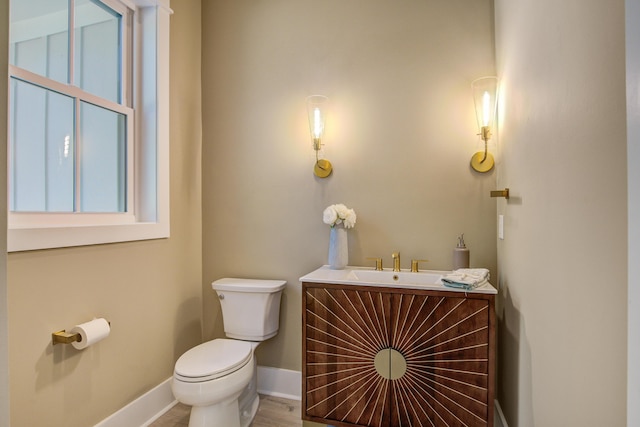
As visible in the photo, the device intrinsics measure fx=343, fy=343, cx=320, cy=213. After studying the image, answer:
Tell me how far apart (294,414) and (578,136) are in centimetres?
205

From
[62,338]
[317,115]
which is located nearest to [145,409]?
[62,338]

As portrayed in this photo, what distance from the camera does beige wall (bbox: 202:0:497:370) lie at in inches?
79.9

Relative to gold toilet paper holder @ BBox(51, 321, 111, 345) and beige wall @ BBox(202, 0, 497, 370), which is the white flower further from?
gold toilet paper holder @ BBox(51, 321, 111, 345)

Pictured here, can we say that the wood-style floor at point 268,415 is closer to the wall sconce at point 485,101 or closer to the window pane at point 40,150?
the window pane at point 40,150

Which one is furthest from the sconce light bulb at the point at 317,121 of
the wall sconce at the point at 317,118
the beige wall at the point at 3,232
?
the beige wall at the point at 3,232

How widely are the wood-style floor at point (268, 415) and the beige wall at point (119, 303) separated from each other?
0.22 meters

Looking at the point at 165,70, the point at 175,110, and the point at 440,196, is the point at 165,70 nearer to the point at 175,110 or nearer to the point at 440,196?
the point at 175,110

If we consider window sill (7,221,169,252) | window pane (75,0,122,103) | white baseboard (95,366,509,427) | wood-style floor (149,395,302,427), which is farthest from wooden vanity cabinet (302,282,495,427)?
window pane (75,0,122,103)

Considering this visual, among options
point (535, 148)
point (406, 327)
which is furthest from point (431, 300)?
point (535, 148)

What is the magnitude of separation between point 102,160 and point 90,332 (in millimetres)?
921

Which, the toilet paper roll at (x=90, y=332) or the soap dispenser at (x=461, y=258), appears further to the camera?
the soap dispenser at (x=461, y=258)

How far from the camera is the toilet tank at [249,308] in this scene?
217cm

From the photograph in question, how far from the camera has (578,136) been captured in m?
0.91

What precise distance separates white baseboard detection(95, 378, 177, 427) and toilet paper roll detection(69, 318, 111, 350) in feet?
1.59
